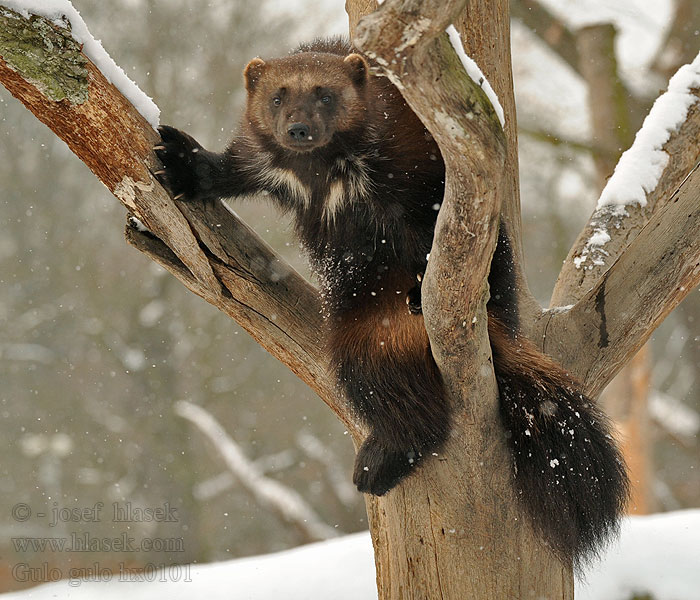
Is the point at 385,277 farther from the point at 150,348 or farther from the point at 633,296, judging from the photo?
the point at 150,348

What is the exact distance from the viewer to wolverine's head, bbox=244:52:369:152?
10.7ft

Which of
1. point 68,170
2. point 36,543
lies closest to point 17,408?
point 36,543

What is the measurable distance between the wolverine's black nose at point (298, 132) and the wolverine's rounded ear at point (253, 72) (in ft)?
1.78

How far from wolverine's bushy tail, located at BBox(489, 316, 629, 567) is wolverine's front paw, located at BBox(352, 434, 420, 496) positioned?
0.41 meters

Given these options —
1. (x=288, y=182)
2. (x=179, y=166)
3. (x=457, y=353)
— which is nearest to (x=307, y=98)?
(x=288, y=182)

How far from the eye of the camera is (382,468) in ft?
10.1

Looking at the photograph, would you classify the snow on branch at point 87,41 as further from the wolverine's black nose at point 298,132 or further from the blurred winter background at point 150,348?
the blurred winter background at point 150,348

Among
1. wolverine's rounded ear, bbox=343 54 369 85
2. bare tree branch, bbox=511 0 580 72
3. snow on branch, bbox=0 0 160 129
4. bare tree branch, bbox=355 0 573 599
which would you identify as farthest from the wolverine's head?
bare tree branch, bbox=511 0 580 72

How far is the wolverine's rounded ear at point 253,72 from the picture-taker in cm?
358

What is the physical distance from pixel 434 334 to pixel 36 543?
1065 cm

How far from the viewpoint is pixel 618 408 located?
9234mm

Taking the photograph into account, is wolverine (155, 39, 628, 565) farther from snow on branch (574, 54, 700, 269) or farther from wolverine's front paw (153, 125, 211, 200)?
snow on branch (574, 54, 700, 269)

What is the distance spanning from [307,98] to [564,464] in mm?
1800

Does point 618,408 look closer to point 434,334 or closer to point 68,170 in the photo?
point 434,334
